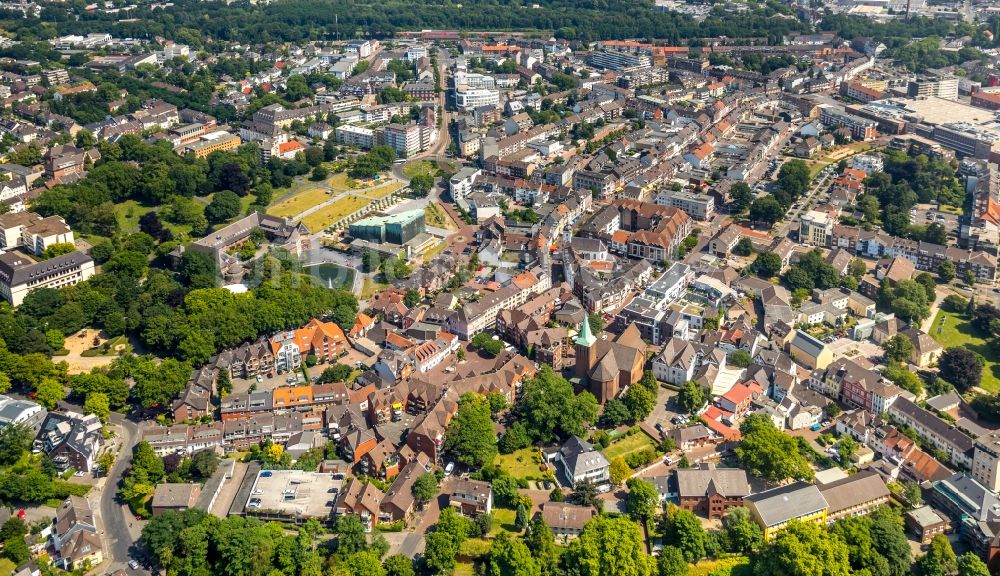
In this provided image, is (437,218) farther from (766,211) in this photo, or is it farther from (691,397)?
(691,397)

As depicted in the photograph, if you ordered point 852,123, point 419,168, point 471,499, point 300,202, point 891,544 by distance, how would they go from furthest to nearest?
point 852,123 → point 419,168 → point 300,202 → point 471,499 → point 891,544

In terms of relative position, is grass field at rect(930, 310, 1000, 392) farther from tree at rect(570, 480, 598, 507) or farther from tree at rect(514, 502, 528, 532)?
tree at rect(514, 502, 528, 532)

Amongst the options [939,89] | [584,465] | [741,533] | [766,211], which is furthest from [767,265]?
[939,89]

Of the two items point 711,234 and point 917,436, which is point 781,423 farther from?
point 711,234

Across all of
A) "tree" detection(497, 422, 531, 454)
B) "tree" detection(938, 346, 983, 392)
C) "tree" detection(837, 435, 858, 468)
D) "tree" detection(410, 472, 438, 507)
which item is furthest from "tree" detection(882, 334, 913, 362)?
"tree" detection(410, 472, 438, 507)

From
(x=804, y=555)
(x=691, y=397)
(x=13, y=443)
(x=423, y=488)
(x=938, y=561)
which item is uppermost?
(x=691, y=397)

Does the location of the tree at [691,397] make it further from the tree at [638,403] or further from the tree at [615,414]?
the tree at [615,414]

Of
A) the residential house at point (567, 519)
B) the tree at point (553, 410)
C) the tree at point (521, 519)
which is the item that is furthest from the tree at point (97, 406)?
the residential house at point (567, 519)

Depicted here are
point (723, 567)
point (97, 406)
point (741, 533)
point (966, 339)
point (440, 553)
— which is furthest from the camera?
point (966, 339)
